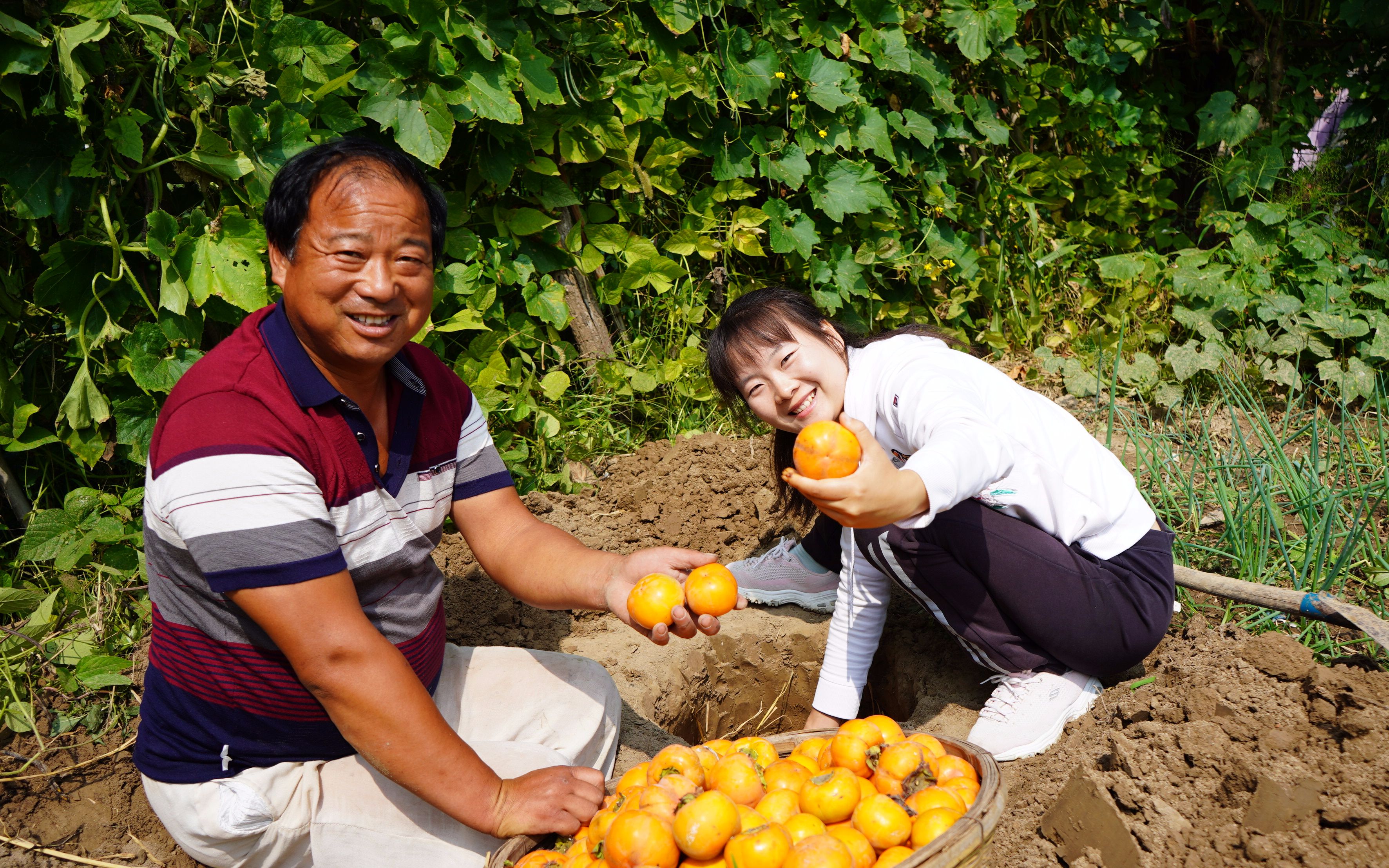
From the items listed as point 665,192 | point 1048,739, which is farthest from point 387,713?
point 665,192

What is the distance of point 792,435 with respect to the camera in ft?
9.02

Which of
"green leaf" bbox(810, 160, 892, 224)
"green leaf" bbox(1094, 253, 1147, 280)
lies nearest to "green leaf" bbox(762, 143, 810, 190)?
"green leaf" bbox(810, 160, 892, 224)

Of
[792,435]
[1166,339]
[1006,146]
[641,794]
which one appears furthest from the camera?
[1006,146]

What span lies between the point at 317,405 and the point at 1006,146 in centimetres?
422

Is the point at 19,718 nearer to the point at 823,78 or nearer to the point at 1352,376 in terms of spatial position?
the point at 823,78

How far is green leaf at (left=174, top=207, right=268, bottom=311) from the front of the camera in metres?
2.65

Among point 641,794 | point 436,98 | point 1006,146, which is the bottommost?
point 641,794

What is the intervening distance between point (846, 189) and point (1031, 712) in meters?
2.58

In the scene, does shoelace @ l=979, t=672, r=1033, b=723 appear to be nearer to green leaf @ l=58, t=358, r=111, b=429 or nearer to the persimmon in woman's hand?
the persimmon in woman's hand

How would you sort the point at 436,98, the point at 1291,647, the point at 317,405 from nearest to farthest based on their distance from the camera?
the point at 317,405, the point at 1291,647, the point at 436,98

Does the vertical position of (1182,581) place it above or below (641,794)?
below

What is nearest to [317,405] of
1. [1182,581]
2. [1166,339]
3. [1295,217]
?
[1182,581]

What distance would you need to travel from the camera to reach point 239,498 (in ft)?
5.50

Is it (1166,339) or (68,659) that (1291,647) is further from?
(68,659)
